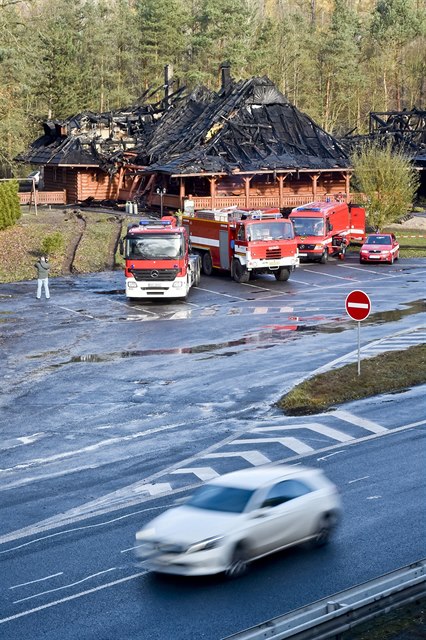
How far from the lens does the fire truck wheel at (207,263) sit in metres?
49.7

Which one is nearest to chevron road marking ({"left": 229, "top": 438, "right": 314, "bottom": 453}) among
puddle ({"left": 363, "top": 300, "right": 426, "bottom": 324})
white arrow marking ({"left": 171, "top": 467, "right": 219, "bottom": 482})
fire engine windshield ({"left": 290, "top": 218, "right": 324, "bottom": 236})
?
white arrow marking ({"left": 171, "top": 467, "right": 219, "bottom": 482})

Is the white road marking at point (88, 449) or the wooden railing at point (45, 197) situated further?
the wooden railing at point (45, 197)

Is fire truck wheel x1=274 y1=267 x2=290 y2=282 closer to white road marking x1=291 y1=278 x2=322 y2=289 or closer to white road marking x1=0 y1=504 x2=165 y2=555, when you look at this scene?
white road marking x1=291 y1=278 x2=322 y2=289

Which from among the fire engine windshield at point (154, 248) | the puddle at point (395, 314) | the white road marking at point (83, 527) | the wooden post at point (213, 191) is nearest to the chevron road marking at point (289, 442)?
the white road marking at point (83, 527)

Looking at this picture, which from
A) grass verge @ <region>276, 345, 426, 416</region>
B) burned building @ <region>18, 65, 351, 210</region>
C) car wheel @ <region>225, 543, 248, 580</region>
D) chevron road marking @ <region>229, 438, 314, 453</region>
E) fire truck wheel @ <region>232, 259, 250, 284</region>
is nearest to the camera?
car wheel @ <region>225, 543, 248, 580</region>

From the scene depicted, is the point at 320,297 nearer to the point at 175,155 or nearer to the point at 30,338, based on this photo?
the point at 30,338

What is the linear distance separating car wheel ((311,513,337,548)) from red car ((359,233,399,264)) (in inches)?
1486

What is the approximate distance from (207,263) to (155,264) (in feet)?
29.6

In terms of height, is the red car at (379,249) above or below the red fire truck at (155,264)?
below

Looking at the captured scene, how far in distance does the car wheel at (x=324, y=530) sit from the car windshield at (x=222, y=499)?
1.43 metres

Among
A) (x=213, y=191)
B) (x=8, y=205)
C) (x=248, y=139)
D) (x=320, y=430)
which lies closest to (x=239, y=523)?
(x=320, y=430)

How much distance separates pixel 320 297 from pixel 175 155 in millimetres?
33177

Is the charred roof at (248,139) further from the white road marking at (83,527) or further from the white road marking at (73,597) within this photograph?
the white road marking at (73,597)

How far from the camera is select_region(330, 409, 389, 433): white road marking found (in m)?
24.2
